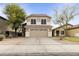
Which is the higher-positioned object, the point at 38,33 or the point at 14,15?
the point at 14,15

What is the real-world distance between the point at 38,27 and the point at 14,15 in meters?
3.09

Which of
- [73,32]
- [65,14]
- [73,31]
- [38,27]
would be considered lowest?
[73,32]

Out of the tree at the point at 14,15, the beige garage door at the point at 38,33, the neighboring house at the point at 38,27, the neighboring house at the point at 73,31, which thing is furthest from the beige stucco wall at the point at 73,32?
the tree at the point at 14,15

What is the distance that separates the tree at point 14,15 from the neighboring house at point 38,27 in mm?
927

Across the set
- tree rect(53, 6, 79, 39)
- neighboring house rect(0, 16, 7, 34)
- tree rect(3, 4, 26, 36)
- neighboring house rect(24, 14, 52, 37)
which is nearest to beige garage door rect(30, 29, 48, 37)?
neighboring house rect(24, 14, 52, 37)

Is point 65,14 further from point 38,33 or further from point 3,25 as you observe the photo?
point 3,25

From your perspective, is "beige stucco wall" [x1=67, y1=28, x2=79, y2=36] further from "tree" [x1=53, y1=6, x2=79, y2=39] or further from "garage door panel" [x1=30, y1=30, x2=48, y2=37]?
"tree" [x1=53, y1=6, x2=79, y2=39]

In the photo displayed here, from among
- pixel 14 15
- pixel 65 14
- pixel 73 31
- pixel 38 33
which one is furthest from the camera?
pixel 73 31

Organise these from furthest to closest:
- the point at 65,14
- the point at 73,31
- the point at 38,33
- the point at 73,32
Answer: the point at 73,31
the point at 73,32
the point at 38,33
the point at 65,14

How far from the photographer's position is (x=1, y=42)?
18203 millimetres

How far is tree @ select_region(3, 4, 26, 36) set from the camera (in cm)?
1901

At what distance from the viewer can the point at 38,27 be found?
22.2m

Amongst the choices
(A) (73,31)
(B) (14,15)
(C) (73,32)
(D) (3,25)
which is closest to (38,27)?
(B) (14,15)

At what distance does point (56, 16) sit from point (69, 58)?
8241 mm
